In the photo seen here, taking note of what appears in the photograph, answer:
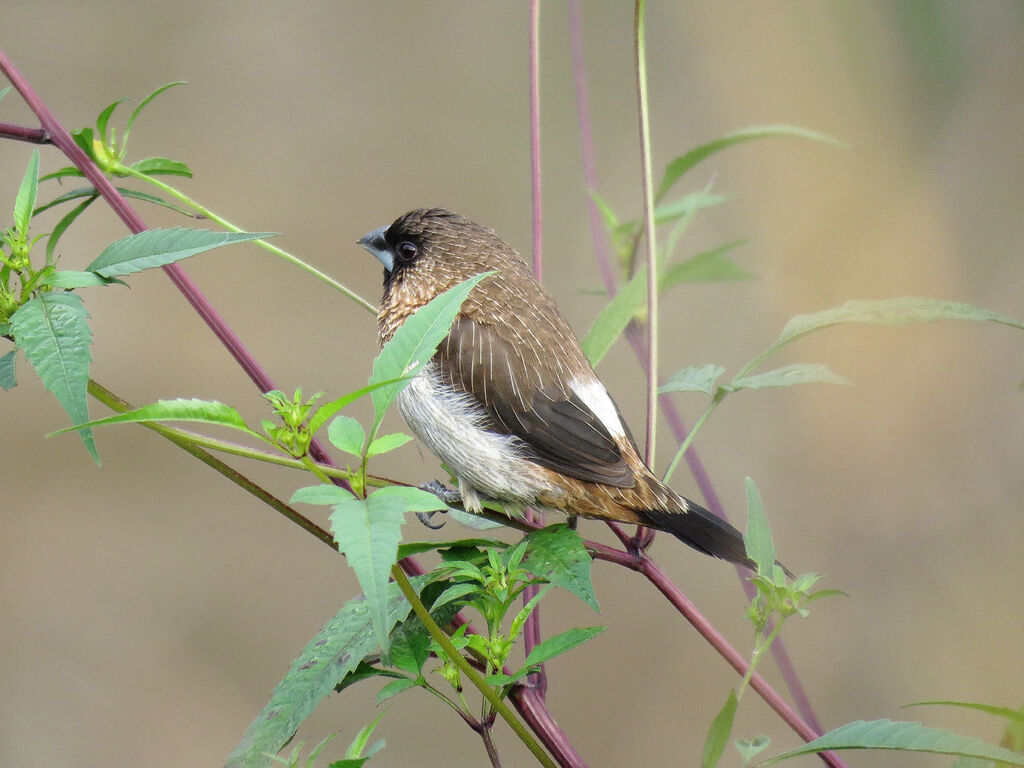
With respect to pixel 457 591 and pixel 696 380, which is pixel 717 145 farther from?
pixel 457 591

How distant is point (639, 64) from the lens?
1696 millimetres

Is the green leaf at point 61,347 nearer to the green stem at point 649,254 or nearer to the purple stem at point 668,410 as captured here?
the green stem at point 649,254

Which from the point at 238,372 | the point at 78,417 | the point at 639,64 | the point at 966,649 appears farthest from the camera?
the point at 238,372

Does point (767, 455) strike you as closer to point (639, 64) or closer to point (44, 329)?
point (639, 64)

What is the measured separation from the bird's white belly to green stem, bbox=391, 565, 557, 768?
0.74 m

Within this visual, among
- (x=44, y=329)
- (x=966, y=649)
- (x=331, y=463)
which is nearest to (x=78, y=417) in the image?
(x=44, y=329)

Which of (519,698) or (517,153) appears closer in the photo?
(519,698)

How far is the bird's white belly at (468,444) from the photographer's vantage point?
204 cm

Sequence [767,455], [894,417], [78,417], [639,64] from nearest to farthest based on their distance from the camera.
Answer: [78,417] < [639,64] < [894,417] < [767,455]

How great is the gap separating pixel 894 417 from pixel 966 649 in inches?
68.7

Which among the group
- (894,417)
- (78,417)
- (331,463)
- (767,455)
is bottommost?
(767,455)

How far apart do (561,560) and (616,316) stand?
0.68 metres

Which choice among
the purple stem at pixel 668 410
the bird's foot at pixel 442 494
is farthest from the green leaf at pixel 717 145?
the bird's foot at pixel 442 494

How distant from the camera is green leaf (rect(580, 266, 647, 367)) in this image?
1.97 metres
